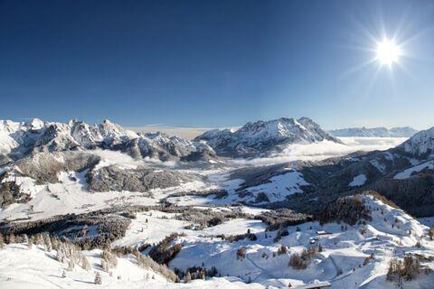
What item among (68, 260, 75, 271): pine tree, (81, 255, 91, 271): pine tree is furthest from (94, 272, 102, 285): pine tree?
(81, 255, 91, 271): pine tree

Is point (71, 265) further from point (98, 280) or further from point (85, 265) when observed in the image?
point (98, 280)

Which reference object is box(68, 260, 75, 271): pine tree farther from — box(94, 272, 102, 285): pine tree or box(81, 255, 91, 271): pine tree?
box(94, 272, 102, 285): pine tree

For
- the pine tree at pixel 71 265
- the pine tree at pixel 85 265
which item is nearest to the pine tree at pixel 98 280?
the pine tree at pixel 71 265

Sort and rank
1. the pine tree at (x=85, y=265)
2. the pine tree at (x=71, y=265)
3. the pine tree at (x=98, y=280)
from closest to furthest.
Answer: the pine tree at (x=98, y=280) < the pine tree at (x=71, y=265) < the pine tree at (x=85, y=265)

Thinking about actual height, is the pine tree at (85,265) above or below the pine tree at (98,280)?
above

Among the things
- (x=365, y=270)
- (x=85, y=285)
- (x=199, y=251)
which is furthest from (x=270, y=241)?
(x=85, y=285)

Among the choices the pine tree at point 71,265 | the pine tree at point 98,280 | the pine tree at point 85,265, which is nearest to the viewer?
the pine tree at point 98,280

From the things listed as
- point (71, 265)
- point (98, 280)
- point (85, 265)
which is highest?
point (71, 265)

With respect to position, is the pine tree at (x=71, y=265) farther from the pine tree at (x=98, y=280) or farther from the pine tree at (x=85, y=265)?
the pine tree at (x=98, y=280)

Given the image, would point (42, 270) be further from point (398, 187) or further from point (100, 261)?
point (398, 187)

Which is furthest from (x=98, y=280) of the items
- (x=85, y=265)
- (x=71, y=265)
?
(x=85, y=265)

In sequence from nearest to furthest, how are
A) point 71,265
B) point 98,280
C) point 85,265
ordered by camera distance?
point 98,280
point 71,265
point 85,265
